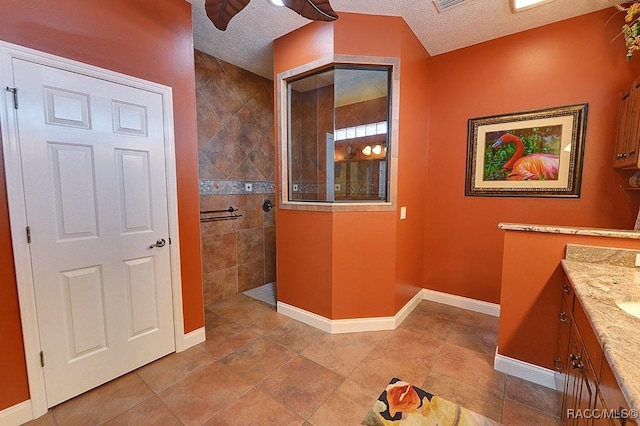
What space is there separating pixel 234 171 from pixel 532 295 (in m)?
3.13

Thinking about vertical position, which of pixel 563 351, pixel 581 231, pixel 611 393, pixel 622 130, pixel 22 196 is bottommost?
pixel 563 351

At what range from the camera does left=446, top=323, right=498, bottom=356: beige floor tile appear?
2283 mm

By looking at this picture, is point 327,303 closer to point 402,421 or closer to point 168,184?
point 402,421

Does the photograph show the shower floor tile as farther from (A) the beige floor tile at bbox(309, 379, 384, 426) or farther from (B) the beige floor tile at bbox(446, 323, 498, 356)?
(B) the beige floor tile at bbox(446, 323, 498, 356)

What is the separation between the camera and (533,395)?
69.7 inches

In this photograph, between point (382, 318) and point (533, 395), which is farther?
point (382, 318)

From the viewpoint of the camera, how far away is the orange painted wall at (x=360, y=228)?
2359 mm

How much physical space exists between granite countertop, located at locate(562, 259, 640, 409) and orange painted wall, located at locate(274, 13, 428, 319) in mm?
1297

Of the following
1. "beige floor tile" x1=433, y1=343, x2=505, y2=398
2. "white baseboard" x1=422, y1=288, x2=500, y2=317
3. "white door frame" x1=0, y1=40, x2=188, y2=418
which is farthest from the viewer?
"white baseboard" x1=422, y1=288, x2=500, y2=317

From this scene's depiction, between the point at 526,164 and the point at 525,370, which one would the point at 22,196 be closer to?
the point at 525,370

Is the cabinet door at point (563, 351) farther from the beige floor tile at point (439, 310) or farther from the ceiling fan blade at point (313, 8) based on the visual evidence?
the ceiling fan blade at point (313, 8)

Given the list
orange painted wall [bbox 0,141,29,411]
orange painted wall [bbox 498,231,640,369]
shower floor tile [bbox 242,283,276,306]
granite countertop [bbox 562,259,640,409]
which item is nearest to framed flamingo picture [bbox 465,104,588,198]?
orange painted wall [bbox 498,231,640,369]

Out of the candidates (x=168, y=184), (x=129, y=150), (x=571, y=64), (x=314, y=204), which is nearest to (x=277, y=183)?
(x=314, y=204)

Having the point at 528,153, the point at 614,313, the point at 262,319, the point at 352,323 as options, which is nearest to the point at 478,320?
the point at 352,323
